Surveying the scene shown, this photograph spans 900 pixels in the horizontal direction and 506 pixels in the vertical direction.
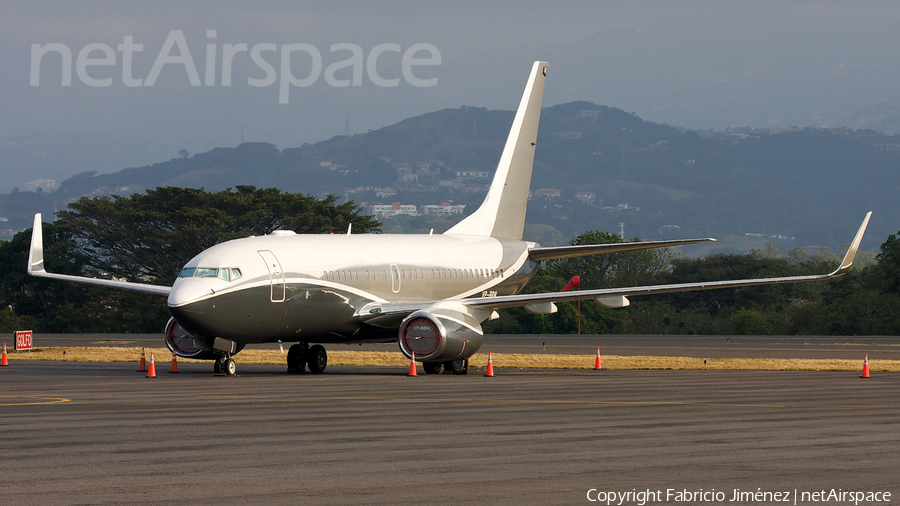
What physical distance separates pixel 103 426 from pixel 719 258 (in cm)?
10990

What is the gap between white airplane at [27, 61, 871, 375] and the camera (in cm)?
3070

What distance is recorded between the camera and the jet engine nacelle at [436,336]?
31.9 m

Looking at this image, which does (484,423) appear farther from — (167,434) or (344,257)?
(344,257)

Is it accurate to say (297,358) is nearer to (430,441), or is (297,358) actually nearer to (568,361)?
(568,361)

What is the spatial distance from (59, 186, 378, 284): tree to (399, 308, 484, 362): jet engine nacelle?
6688cm

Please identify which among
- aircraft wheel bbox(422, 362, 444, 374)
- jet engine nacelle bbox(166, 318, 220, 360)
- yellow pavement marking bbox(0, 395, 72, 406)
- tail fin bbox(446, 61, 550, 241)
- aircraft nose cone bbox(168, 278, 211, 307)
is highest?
tail fin bbox(446, 61, 550, 241)

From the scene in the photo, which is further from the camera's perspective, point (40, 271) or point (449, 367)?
point (40, 271)

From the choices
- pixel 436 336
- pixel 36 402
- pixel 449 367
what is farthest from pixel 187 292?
pixel 449 367

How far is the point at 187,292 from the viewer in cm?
2966

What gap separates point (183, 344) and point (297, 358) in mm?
3645

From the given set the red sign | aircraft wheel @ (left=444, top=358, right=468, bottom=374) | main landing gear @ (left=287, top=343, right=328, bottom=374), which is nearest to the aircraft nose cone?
main landing gear @ (left=287, top=343, right=328, bottom=374)

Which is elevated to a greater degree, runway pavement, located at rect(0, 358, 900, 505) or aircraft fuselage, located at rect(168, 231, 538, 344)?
aircraft fuselage, located at rect(168, 231, 538, 344)

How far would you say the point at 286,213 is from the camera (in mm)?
102812

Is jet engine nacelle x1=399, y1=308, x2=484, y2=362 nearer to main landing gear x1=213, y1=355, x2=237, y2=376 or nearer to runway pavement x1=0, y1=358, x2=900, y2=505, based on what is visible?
runway pavement x1=0, y1=358, x2=900, y2=505
